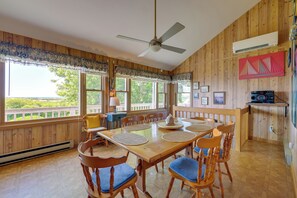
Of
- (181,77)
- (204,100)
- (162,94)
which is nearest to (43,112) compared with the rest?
(162,94)

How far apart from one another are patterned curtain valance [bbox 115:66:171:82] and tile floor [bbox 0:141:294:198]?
2521mm

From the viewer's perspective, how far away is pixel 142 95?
519cm

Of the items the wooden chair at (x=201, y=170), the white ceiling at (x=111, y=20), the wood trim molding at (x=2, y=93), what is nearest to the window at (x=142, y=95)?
the white ceiling at (x=111, y=20)

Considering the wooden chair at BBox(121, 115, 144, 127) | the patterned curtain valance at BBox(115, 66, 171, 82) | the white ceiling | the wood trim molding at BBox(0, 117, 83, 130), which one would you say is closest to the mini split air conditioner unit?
the white ceiling

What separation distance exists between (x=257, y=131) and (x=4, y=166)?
227 inches

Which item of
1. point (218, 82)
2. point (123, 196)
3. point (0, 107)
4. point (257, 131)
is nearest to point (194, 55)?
point (218, 82)

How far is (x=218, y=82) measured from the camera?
461 cm

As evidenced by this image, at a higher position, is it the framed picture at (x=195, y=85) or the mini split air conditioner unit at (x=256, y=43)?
the mini split air conditioner unit at (x=256, y=43)

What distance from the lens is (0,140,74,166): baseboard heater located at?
2.58 metres

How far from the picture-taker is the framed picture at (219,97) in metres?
4.50

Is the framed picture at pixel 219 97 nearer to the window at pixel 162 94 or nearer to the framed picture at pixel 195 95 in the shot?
the framed picture at pixel 195 95

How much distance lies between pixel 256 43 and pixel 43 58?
511 cm

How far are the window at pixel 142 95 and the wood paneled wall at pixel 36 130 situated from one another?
5.48 ft

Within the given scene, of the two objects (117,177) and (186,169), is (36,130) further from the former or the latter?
(186,169)
